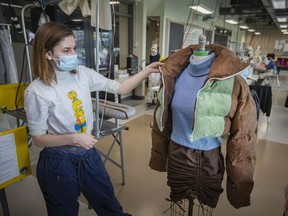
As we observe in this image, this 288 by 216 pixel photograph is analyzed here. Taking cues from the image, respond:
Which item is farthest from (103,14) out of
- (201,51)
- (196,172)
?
(196,172)

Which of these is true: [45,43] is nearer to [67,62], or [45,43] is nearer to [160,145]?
[67,62]

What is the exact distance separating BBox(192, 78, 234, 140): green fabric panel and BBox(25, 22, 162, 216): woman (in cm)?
34

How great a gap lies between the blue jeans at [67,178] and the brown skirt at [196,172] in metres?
0.43

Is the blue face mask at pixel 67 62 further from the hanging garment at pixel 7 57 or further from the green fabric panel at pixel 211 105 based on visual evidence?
the hanging garment at pixel 7 57

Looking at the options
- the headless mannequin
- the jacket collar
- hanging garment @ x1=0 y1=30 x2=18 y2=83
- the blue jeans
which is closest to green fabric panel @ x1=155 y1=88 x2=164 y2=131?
the jacket collar

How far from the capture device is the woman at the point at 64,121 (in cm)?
101

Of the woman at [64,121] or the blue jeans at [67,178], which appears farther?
the blue jeans at [67,178]

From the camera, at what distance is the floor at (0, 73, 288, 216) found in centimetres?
186

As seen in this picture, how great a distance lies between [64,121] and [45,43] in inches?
14.7

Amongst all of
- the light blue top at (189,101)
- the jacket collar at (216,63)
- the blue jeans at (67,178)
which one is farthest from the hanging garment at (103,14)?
the blue jeans at (67,178)

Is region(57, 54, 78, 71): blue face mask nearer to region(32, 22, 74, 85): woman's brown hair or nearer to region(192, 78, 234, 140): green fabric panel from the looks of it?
region(32, 22, 74, 85): woman's brown hair

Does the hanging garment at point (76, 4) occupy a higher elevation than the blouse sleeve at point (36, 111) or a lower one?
higher

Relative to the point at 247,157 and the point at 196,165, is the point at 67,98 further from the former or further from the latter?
the point at 247,157

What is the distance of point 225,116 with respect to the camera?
3.17 ft
